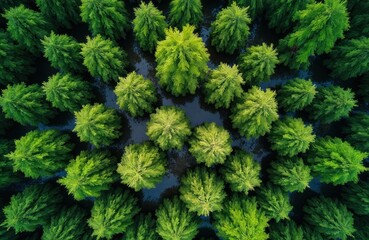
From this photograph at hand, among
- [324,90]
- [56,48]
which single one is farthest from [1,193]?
[324,90]

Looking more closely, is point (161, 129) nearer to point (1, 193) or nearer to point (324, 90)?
point (324, 90)

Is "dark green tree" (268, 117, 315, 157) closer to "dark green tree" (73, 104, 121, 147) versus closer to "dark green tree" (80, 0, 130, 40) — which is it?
"dark green tree" (73, 104, 121, 147)

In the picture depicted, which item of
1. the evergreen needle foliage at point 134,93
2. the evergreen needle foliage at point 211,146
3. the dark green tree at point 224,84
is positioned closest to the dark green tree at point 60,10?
the evergreen needle foliage at point 134,93

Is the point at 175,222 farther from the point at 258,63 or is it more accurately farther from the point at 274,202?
the point at 258,63

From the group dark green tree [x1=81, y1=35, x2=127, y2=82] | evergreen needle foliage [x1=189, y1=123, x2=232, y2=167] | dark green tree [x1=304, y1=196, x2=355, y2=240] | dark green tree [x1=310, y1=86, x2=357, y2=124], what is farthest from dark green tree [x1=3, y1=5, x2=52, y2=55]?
dark green tree [x1=304, y1=196, x2=355, y2=240]

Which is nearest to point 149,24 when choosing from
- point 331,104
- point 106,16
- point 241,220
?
point 106,16

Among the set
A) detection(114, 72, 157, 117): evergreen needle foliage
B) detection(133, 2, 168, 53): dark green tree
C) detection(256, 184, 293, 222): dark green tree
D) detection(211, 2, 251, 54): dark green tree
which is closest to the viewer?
detection(114, 72, 157, 117): evergreen needle foliage

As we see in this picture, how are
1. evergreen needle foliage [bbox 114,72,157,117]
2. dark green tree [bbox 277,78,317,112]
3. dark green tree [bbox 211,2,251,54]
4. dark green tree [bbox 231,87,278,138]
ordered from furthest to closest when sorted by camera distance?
1. dark green tree [bbox 277,78,317,112]
2. dark green tree [bbox 211,2,251,54]
3. evergreen needle foliage [bbox 114,72,157,117]
4. dark green tree [bbox 231,87,278,138]
